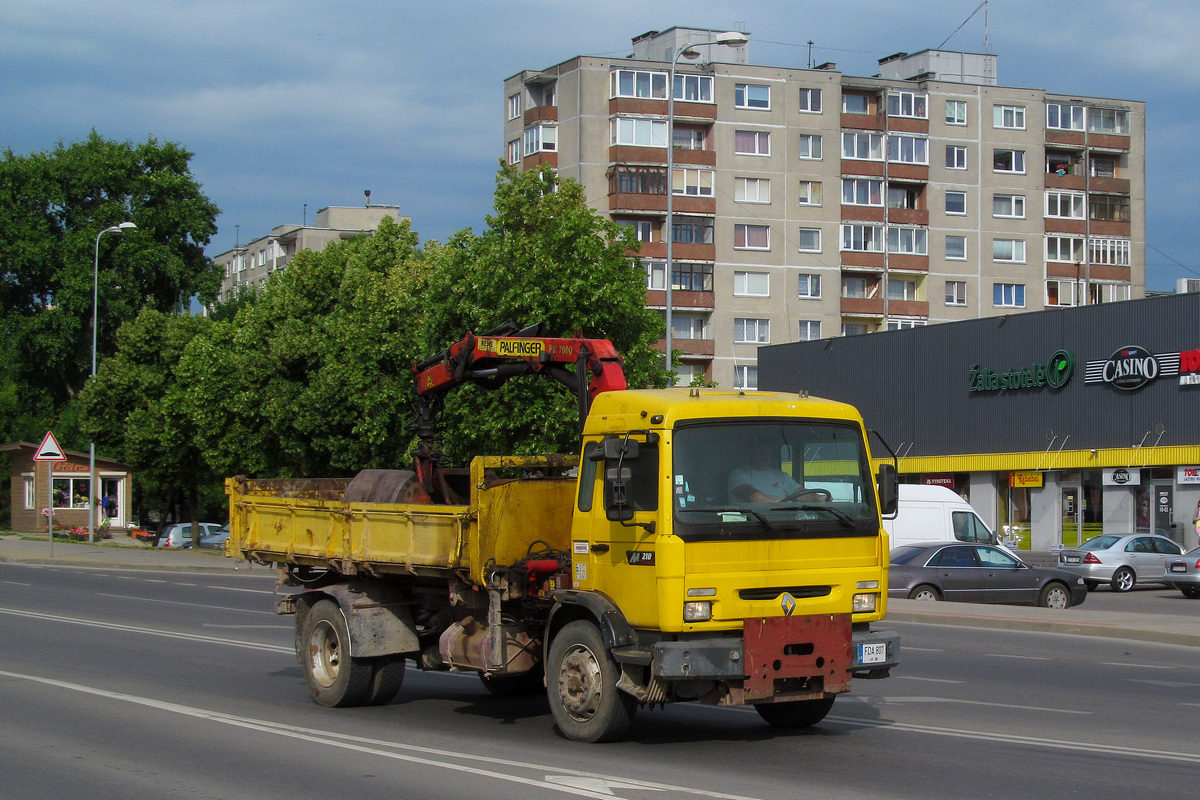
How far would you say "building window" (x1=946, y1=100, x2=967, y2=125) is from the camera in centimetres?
7588

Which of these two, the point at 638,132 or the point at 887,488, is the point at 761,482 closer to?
the point at 887,488

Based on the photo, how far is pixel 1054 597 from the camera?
23.5 m

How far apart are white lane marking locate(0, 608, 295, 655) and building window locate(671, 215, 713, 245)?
174 feet

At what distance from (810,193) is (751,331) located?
8.64 m

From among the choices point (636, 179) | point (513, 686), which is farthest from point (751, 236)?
point (513, 686)

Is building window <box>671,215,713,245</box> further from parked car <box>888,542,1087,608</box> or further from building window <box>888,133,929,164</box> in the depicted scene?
parked car <box>888,542,1087,608</box>

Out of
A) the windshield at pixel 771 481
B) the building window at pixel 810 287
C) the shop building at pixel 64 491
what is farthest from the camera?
the building window at pixel 810 287

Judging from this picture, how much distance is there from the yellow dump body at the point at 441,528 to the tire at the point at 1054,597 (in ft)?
51.4

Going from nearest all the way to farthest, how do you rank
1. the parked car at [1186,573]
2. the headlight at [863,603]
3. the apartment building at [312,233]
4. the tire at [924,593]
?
1. the headlight at [863,603]
2. the tire at [924,593]
3. the parked car at [1186,573]
4. the apartment building at [312,233]

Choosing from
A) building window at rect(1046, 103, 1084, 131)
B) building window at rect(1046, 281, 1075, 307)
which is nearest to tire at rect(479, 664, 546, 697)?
building window at rect(1046, 281, 1075, 307)

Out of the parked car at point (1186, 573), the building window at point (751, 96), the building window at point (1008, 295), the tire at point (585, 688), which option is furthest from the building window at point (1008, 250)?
the tire at point (585, 688)

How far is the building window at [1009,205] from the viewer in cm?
7681

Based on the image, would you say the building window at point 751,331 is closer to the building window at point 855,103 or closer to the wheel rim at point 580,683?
the building window at point 855,103

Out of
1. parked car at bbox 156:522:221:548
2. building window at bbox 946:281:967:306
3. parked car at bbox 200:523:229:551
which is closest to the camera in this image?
parked car at bbox 200:523:229:551
